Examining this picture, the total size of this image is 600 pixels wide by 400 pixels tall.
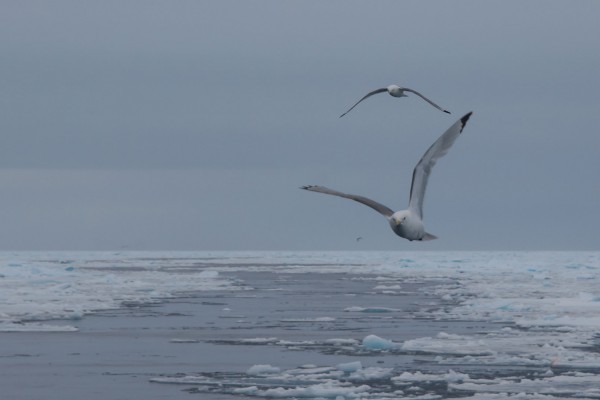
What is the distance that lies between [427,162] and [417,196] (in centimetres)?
65

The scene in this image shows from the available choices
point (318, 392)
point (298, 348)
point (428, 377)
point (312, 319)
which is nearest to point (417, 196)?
point (318, 392)

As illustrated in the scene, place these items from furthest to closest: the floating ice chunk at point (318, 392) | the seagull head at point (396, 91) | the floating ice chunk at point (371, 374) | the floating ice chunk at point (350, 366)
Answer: the floating ice chunk at point (350, 366) < the floating ice chunk at point (371, 374) < the floating ice chunk at point (318, 392) < the seagull head at point (396, 91)

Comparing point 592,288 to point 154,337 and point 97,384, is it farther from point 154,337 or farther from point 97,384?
point 97,384

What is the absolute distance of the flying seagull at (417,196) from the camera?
1085cm

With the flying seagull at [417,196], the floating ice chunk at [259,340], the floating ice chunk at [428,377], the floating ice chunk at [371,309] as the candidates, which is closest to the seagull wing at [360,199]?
the flying seagull at [417,196]

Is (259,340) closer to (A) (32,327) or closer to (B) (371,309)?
(A) (32,327)

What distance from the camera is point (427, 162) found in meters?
11.3

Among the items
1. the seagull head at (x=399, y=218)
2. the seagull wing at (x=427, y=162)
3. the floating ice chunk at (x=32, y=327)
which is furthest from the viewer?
the floating ice chunk at (x=32, y=327)

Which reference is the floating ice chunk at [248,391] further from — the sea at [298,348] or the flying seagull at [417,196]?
the flying seagull at [417,196]

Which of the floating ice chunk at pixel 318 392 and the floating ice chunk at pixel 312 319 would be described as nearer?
the floating ice chunk at pixel 318 392

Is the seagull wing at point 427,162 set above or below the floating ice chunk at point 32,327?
above

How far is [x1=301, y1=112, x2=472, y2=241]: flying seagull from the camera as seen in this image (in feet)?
35.6

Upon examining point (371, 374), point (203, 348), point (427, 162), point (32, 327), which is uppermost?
point (427, 162)

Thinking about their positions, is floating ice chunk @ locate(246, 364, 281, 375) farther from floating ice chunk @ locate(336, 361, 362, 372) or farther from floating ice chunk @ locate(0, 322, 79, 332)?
floating ice chunk @ locate(0, 322, 79, 332)
